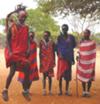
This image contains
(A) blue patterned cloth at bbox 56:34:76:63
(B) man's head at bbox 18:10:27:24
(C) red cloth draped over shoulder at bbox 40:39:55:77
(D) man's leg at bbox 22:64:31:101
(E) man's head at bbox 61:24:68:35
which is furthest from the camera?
(C) red cloth draped over shoulder at bbox 40:39:55:77

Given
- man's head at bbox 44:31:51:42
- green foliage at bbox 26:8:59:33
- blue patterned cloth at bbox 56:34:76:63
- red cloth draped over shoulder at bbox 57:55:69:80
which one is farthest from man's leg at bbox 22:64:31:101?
green foliage at bbox 26:8:59:33

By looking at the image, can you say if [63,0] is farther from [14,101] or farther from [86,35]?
[14,101]

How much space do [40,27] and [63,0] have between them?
6482 centimetres

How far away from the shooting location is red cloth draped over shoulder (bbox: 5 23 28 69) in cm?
1078

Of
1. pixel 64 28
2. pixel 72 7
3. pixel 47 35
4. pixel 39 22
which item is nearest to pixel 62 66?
pixel 47 35

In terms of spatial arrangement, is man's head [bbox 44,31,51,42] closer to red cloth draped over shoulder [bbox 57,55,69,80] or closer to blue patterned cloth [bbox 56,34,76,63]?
blue patterned cloth [bbox 56,34,76,63]

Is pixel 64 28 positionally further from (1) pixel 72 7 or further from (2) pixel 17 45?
(2) pixel 17 45

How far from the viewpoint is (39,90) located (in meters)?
17.0

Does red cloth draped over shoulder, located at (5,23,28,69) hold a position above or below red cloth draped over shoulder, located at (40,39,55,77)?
above

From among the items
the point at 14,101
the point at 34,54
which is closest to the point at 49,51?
the point at 34,54

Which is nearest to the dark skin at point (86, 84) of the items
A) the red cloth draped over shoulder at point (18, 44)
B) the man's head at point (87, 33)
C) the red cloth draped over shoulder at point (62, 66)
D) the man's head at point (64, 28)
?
the man's head at point (87, 33)

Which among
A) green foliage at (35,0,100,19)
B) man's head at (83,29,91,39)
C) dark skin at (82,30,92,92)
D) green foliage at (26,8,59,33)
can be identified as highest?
green foliage at (35,0,100,19)

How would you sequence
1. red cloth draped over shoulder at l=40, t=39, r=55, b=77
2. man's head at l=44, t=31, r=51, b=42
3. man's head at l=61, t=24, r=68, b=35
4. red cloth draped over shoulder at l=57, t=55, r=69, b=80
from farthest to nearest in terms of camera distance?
red cloth draped over shoulder at l=57, t=55, r=69, b=80, red cloth draped over shoulder at l=40, t=39, r=55, b=77, man's head at l=44, t=31, r=51, b=42, man's head at l=61, t=24, r=68, b=35

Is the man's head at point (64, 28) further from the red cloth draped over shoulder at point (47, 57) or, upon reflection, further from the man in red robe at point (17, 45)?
the man in red robe at point (17, 45)
